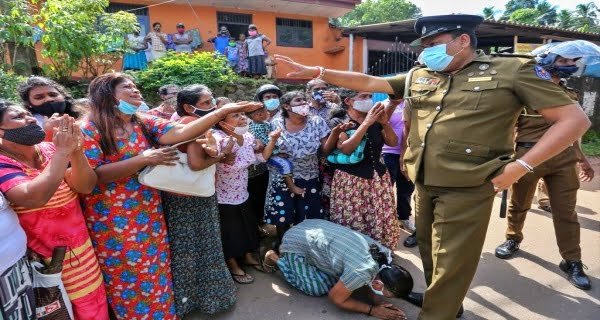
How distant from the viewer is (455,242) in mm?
2066

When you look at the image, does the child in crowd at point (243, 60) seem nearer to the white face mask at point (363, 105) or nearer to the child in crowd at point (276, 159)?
the child in crowd at point (276, 159)

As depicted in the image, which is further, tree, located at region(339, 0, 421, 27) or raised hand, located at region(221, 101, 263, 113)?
tree, located at region(339, 0, 421, 27)

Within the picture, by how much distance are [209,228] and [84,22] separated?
13.9ft

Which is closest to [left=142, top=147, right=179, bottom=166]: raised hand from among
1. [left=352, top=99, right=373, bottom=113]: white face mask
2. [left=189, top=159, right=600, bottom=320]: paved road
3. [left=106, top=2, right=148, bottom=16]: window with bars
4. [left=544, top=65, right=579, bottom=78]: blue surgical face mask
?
[left=189, top=159, right=600, bottom=320]: paved road

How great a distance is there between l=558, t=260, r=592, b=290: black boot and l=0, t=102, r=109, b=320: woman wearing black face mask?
11.2ft

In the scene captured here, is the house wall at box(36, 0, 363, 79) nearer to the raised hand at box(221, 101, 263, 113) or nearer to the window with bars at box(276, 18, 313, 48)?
the window with bars at box(276, 18, 313, 48)

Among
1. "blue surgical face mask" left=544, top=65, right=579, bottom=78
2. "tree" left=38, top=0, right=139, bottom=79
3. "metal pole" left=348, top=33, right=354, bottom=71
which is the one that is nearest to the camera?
"blue surgical face mask" left=544, top=65, right=579, bottom=78

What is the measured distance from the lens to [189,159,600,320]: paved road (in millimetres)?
2635

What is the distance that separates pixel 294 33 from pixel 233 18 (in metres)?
1.94

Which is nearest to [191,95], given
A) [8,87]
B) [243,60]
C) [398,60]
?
[8,87]

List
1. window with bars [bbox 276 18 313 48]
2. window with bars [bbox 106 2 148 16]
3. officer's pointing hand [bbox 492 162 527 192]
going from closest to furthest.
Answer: officer's pointing hand [bbox 492 162 527 192] → window with bars [bbox 106 2 148 16] → window with bars [bbox 276 18 313 48]

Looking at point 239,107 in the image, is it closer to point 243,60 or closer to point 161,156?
point 161,156

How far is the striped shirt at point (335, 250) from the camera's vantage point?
2438 millimetres

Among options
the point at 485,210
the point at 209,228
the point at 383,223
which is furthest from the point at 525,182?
the point at 209,228
